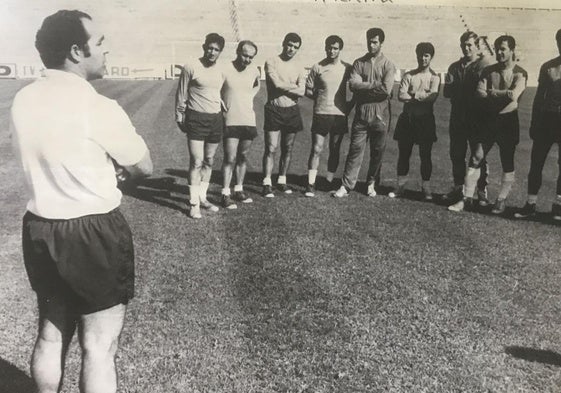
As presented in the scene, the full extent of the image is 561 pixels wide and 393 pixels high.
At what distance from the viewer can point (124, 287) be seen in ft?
7.71

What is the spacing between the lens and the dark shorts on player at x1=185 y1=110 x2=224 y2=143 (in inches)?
249

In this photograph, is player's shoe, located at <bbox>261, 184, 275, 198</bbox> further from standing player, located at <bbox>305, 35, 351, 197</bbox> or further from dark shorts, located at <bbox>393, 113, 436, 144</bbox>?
dark shorts, located at <bbox>393, 113, 436, 144</bbox>

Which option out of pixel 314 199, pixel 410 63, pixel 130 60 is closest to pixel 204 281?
pixel 314 199

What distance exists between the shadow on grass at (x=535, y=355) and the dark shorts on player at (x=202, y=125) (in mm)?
3900

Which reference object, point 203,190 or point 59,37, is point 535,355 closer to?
point 59,37

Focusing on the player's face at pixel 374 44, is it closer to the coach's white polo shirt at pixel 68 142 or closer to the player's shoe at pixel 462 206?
the player's shoe at pixel 462 206

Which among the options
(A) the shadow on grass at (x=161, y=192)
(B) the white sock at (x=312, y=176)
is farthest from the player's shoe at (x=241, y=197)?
(B) the white sock at (x=312, y=176)

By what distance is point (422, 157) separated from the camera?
756cm

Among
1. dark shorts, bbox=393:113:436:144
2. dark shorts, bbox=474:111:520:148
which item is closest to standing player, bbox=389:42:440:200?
dark shorts, bbox=393:113:436:144

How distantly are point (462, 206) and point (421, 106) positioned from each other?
54.4 inches

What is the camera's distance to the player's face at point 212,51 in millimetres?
6188

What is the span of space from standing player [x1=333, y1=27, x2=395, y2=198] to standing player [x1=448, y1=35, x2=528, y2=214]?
113 cm

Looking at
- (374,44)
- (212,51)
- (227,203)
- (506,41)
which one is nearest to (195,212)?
(227,203)

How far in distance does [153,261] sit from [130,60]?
26.9 meters
